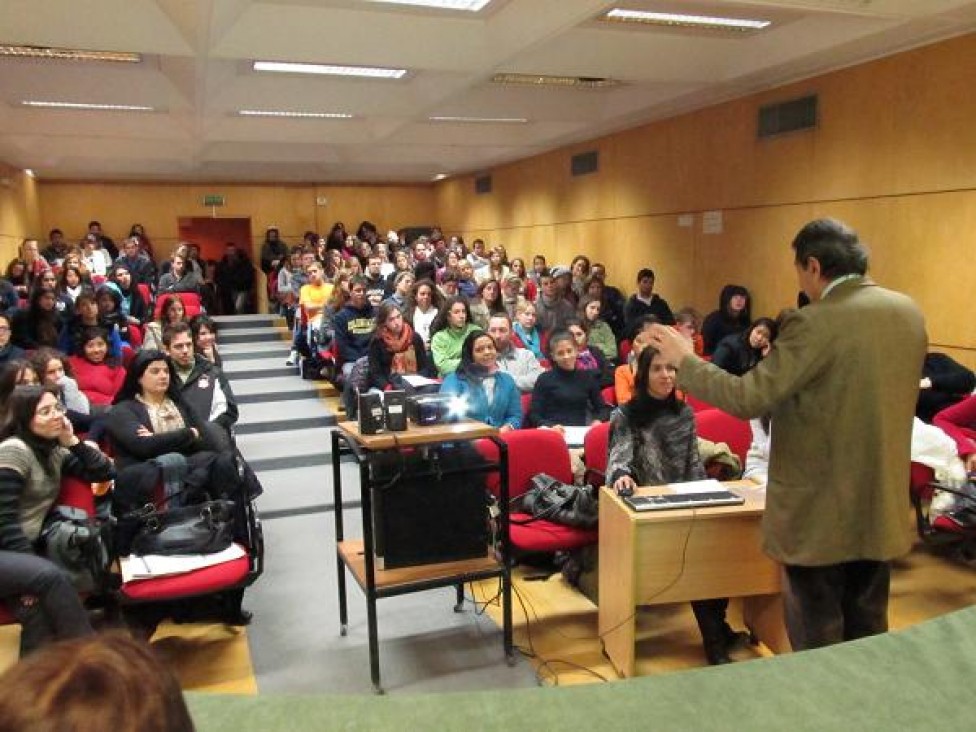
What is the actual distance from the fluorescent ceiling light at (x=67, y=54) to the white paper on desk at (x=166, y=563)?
15.0ft

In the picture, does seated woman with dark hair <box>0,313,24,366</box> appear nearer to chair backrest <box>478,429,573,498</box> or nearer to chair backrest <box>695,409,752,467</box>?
A: chair backrest <box>478,429,573,498</box>

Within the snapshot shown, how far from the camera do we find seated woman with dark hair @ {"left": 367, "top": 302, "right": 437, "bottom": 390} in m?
5.30

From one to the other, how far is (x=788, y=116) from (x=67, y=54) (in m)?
5.92

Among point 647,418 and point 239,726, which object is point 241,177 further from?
point 239,726

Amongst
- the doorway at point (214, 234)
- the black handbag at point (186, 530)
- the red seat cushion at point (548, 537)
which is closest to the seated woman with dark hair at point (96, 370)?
the black handbag at point (186, 530)

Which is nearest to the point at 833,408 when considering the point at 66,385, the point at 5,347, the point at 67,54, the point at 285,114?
the point at 66,385

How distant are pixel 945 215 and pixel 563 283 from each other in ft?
11.3

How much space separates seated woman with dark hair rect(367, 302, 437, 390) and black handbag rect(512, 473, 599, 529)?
2.05 metres

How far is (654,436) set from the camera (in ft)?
10.2

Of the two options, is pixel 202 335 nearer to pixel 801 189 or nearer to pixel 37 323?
pixel 37 323

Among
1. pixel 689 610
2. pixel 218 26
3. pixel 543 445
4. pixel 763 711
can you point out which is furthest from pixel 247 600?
pixel 218 26

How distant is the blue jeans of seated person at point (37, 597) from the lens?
263 centimetres

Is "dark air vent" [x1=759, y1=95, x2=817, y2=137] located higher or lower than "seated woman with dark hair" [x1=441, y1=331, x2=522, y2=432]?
higher

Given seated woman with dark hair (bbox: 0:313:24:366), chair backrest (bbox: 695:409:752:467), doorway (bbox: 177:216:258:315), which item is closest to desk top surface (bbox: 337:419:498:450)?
chair backrest (bbox: 695:409:752:467)
